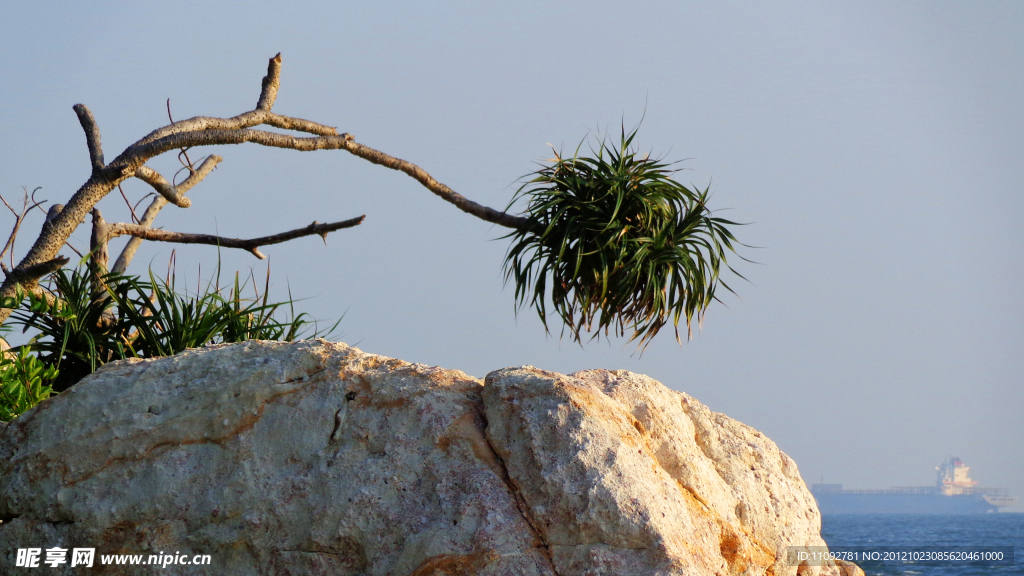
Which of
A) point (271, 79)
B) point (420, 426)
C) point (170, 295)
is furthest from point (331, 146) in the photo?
point (420, 426)

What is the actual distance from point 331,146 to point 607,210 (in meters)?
2.43

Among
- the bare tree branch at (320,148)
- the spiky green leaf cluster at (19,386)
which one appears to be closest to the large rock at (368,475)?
the spiky green leaf cluster at (19,386)

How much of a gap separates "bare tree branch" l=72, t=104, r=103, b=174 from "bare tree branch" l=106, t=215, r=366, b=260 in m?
1.07

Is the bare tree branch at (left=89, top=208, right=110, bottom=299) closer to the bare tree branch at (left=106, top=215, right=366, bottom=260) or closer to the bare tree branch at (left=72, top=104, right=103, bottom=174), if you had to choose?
the bare tree branch at (left=106, top=215, right=366, bottom=260)

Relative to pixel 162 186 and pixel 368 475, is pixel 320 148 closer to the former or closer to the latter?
pixel 162 186

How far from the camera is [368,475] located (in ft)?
9.75

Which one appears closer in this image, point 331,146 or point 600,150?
point 331,146

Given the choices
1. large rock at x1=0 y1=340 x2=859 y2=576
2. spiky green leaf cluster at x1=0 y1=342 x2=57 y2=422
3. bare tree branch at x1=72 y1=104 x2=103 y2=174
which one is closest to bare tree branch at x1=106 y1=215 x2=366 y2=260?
bare tree branch at x1=72 y1=104 x2=103 y2=174

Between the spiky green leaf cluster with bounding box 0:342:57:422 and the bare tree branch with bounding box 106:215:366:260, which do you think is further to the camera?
the bare tree branch with bounding box 106:215:366:260

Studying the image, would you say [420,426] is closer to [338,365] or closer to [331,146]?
[338,365]

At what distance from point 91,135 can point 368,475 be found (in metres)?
4.68

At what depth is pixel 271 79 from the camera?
6758mm

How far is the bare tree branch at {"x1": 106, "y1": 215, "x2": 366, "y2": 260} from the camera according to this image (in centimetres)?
714

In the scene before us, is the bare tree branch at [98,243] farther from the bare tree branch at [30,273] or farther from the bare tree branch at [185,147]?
the bare tree branch at [30,273]
